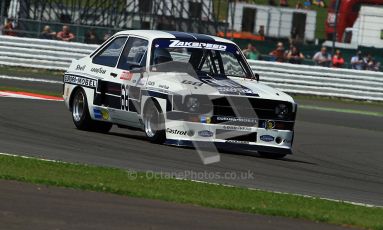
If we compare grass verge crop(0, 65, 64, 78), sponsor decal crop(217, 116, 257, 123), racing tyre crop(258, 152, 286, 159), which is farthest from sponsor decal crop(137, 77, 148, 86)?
grass verge crop(0, 65, 64, 78)

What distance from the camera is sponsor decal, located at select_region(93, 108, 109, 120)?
13.8 m

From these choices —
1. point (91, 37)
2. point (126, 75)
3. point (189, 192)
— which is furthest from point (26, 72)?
point (189, 192)

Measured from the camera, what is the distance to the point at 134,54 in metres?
13.7

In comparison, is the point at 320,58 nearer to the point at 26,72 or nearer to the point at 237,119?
the point at 26,72

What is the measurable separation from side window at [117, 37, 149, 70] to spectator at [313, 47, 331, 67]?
14.6 meters

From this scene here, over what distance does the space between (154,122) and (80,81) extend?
6.34 ft

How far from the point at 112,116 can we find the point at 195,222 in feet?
21.0

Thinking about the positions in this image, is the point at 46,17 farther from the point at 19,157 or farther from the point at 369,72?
the point at 19,157

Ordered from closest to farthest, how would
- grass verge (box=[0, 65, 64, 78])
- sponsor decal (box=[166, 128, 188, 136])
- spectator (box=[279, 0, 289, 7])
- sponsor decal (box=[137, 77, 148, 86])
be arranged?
sponsor decal (box=[166, 128, 188, 136]), sponsor decal (box=[137, 77, 148, 86]), grass verge (box=[0, 65, 64, 78]), spectator (box=[279, 0, 289, 7])

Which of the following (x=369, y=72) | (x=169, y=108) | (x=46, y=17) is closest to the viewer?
(x=169, y=108)

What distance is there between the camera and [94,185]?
8727 mm

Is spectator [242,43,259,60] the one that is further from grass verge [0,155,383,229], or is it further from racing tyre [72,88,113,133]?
grass verge [0,155,383,229]

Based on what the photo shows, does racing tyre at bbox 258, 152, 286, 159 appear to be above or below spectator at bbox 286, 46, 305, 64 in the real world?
above

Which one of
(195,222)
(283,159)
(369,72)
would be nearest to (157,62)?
(283,159)
